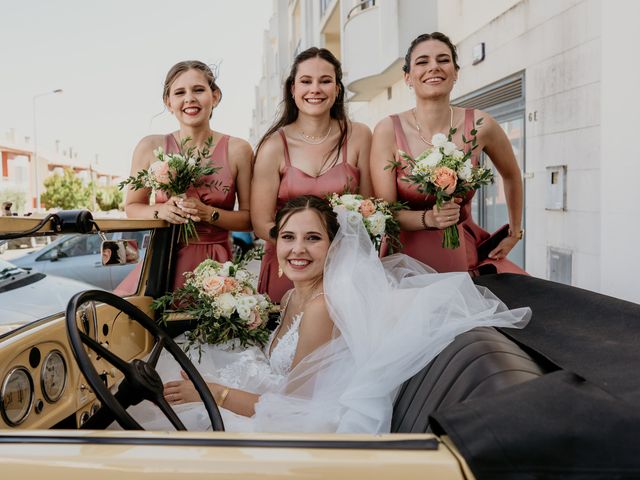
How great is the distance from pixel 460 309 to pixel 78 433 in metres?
1.30

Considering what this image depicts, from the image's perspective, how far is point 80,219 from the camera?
189 centimetres

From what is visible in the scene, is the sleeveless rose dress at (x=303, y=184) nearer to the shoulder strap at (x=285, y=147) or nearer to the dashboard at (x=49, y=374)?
the shoulder strap at (x=285, y=147)

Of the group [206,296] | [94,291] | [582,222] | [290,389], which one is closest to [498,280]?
[290,389]

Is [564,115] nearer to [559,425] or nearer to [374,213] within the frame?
[374,213]

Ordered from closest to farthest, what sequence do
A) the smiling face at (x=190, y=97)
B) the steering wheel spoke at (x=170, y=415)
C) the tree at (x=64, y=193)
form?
the steering wheel spoke at (x=170, y=415) < the smiling face at (x=190, y=97) < the tree at (x=64, y=193)

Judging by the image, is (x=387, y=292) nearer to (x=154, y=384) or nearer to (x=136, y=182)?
(x=154, y=384)

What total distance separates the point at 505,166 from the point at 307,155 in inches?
46.8

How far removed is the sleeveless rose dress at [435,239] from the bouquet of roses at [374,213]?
142 millimetres

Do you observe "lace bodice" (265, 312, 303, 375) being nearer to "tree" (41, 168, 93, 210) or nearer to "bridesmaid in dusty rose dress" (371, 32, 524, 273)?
"bridesmaid in dusty rose dress" (371, 32, 524, 273)

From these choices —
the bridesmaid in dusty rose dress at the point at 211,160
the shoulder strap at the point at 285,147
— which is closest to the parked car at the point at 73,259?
the bridesmaid in dusty rose dress at the point at 211,160

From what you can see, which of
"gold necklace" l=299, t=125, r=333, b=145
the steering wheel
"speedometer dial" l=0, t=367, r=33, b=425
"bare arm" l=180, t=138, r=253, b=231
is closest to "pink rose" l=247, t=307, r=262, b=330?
the steering wheel

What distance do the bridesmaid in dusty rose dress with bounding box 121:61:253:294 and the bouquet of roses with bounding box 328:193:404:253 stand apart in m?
0.74

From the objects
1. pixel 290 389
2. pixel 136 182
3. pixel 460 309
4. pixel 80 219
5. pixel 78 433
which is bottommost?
pixel 290 389

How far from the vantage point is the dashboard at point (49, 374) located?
67.1 inches
